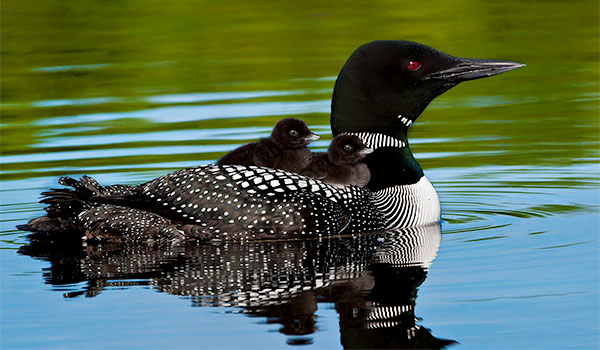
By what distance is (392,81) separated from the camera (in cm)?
635

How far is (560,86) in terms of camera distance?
35.0 feet

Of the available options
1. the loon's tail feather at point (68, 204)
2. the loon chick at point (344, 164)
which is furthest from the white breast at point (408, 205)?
the loon's tail feather at point (68, 204)

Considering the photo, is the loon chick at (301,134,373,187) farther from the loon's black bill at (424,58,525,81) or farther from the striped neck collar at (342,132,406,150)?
the loon's black bill at (424,58,525,81)

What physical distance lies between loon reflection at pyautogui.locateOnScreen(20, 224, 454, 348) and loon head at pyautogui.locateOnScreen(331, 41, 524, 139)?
0.67m

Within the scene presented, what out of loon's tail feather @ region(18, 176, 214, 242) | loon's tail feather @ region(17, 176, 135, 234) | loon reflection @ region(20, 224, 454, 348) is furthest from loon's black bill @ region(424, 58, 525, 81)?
loon's tail feather @ region(17, 176, 135, 234)

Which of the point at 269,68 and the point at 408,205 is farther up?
the point at 269,68

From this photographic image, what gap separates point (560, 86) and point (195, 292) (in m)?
6.59

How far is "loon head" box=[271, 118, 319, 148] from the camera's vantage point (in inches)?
250

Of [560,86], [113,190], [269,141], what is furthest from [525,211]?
[560,86]

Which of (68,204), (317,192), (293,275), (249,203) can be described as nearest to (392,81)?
(317,192)

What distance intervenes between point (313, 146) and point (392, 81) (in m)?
2.68

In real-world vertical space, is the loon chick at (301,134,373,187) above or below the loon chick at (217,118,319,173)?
below

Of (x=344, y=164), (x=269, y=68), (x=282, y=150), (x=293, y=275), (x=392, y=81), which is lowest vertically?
(x=293, y=275)

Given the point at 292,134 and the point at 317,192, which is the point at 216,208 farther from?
the point at 292,134
